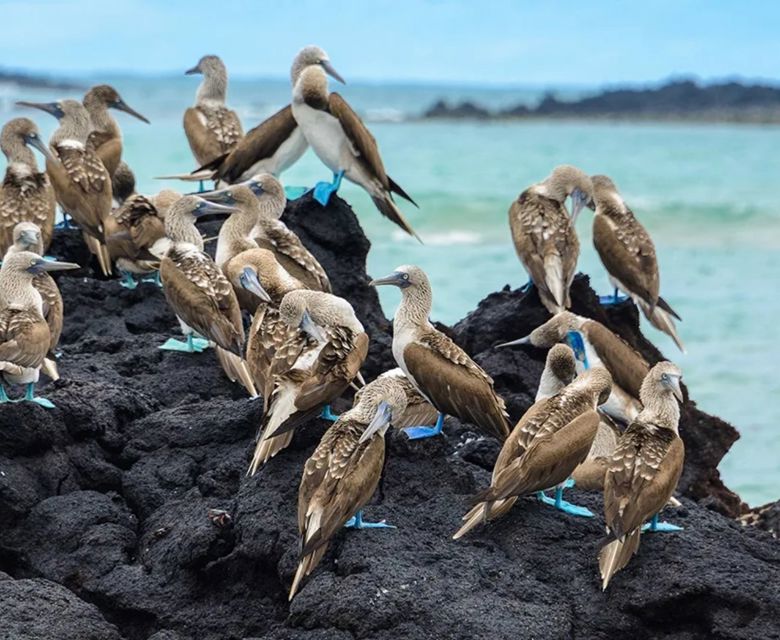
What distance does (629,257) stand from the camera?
10602 millimetres

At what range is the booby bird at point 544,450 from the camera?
6582 millimetres

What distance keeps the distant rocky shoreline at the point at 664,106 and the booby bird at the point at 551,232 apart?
68646 millimetres

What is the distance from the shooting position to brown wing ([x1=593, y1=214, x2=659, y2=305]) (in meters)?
10.6

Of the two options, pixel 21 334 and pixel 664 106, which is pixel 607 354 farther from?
pixel 664 106

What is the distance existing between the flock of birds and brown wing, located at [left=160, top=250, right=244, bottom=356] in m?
0.01

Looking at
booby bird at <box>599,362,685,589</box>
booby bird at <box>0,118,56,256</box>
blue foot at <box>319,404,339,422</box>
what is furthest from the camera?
booby bird at <box>0,118,56,256</box>

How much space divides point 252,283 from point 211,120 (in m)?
4.96

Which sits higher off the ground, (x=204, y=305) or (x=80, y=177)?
(x=80, y=177)

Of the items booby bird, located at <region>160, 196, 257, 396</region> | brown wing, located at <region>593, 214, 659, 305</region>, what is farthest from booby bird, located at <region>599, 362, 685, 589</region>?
brown wing, located at <region>593, 214, 659, 305</region>

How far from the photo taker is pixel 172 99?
283ft

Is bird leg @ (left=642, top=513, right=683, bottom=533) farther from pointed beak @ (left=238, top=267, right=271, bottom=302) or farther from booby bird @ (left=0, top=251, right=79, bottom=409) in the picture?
booby bird @ (left=0, top=251, right=79, bottom=409)

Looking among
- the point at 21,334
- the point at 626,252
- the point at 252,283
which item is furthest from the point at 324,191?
the point at 21,334

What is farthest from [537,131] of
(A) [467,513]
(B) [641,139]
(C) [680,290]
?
(A) [467,513]

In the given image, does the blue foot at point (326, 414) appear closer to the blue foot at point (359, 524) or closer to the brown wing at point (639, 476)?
the blue foot at point (359, 524)
